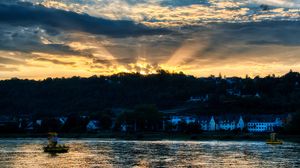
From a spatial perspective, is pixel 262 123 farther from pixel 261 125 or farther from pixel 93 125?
pixel 93 125

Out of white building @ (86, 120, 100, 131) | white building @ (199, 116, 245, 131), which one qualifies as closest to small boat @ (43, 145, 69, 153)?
white building @ (86, 120, 100, 131)

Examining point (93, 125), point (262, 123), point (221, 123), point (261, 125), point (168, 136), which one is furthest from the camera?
point (221, 123)

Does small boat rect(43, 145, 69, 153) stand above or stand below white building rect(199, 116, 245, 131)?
below

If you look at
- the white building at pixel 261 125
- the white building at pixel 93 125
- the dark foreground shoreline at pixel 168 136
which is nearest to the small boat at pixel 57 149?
the dark foreground shoreline at pixel 168 136

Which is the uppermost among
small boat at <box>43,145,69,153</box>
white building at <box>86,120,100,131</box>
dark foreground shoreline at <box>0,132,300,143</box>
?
white building at <box>86,120,100,131</box>

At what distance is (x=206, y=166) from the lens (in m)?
58.1

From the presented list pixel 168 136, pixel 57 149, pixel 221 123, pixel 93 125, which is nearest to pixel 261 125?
pixel 221 123

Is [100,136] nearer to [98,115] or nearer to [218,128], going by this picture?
[98,115]

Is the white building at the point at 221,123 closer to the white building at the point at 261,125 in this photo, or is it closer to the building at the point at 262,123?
the white building at the point at 261,125

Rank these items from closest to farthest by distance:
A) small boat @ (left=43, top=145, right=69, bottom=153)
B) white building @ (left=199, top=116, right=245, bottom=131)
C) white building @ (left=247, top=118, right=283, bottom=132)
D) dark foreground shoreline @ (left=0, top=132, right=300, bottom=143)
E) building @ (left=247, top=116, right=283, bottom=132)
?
small boat @ (left=43, top=145, right=69, bottom=153)
dark foreground shoreline @ (left=0, top=132, right=300, bottom=143)
building @ (left=247, top=116, right=283, bottom=132)
white building @ (left=247, top=118, right=283, bottom=132)
white building @ (left=199, top=116, right=245, bottom=131)

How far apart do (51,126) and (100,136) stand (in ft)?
69.6

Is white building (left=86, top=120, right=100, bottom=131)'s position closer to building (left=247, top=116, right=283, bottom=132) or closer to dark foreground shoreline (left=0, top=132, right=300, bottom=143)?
dark foreground shoreline (left=0, top=132, right=300, bottom=143)

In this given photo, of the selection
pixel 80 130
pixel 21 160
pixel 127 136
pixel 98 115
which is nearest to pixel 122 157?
pixel 21 160

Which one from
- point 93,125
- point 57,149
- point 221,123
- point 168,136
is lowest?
point 57,149
